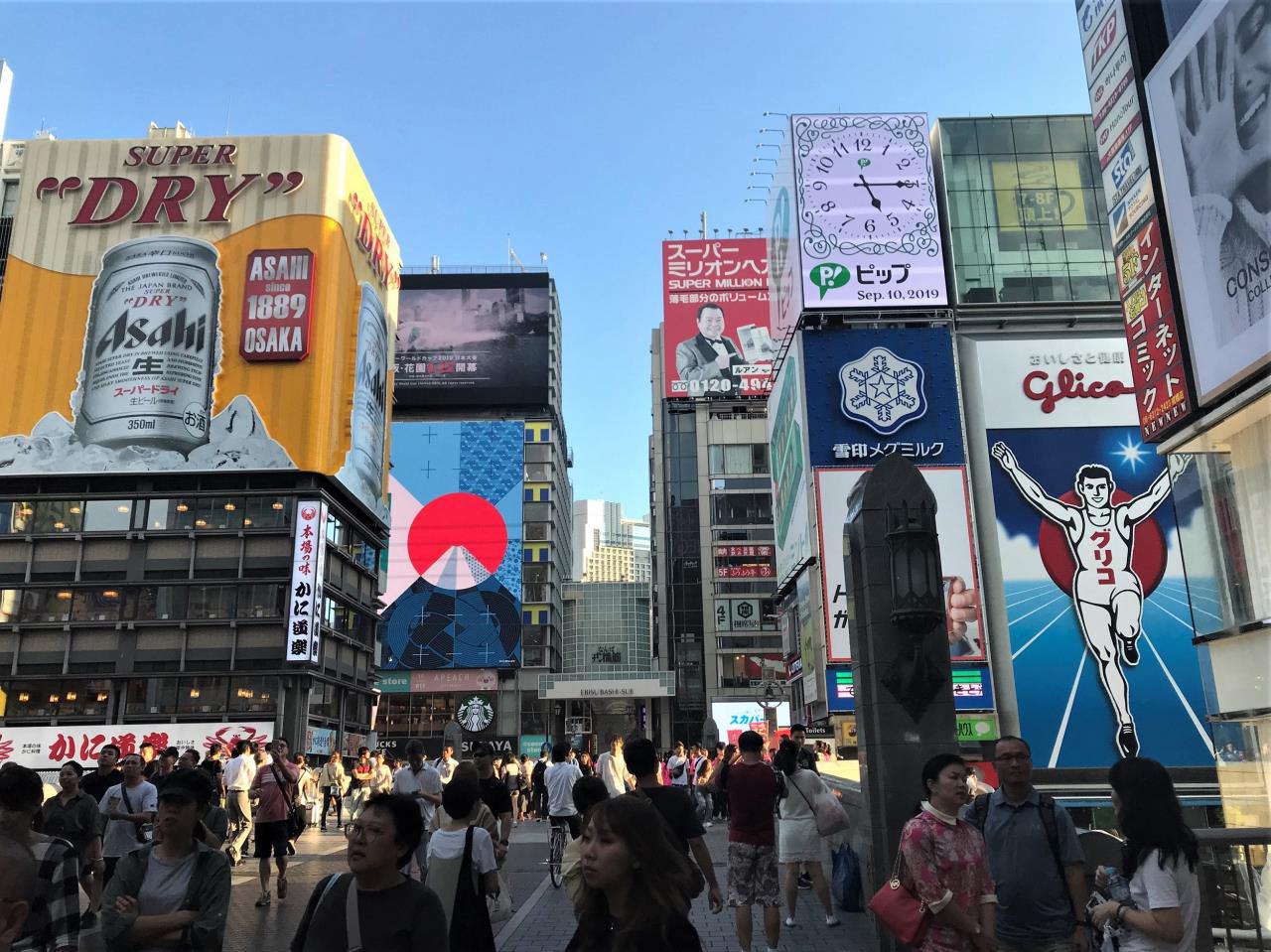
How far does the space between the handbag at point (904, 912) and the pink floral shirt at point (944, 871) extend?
1.6 inches

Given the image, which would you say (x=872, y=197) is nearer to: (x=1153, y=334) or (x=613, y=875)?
(x=1153, y=334)

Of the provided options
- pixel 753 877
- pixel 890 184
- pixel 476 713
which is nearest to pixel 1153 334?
pixel 753 877

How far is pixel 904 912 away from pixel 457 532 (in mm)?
71256

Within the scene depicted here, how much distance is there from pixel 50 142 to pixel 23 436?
15584mm

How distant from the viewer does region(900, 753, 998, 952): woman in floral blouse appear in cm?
442

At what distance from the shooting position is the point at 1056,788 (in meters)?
31.7

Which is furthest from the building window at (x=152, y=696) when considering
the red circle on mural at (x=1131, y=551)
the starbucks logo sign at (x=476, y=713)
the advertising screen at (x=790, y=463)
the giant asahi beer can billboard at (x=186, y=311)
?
the red circle on mural at (x=1131, y=551)

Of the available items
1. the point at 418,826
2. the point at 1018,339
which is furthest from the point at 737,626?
the point at 418,826

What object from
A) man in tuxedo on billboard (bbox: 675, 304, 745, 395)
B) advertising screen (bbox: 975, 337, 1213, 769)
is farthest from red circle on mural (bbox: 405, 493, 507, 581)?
advertising screen (bbox: 975, 337, 1213, 769)

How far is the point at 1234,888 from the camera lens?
6.68 m

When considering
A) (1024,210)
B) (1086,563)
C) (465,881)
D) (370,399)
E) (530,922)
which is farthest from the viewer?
(370,399)

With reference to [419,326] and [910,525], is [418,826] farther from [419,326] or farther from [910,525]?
[419,326]

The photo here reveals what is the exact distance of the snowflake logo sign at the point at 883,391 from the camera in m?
36.0

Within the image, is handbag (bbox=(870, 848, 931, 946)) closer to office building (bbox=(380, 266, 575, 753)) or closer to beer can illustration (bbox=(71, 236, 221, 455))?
beer can illustration (bbox=(71, 236, 221, 455))
